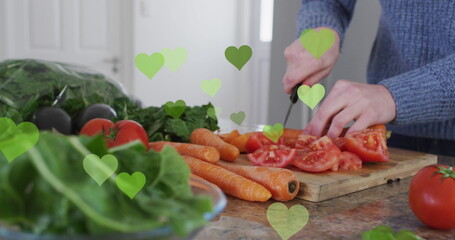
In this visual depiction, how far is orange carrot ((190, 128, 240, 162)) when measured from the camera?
1.26 metres

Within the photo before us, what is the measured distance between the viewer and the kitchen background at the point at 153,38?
4086mm

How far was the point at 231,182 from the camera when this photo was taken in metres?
1.02

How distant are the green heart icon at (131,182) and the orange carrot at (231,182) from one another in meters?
0.54

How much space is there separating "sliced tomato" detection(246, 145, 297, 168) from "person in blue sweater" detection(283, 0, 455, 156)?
0.21 metres

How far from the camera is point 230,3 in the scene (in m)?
4.93

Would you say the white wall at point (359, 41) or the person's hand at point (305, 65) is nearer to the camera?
the person's hand at point (305, 65)

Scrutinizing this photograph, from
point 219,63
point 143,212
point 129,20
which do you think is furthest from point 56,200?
point 219,63

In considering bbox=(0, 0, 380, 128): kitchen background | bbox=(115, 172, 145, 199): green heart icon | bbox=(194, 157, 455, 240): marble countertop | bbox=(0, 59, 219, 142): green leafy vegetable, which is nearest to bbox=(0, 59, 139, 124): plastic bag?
bbox=(0, 59, 219, 142): green leafy vegetable

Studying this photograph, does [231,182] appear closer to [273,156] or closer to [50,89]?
[273,156]

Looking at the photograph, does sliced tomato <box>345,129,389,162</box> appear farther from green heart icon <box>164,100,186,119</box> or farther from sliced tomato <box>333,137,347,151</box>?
green heart icon <box>164,100,186,119</box>

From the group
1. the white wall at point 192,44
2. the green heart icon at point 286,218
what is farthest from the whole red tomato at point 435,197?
the white wall at point 192,44

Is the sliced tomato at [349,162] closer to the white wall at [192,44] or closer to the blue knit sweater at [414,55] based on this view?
the blue knit sweater at [414,55]

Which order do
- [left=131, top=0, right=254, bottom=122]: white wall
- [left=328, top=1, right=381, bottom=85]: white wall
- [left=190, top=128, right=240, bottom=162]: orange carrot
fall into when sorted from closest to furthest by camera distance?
[left=190, top=128, right=240, bottom=162]: orange carrot < [left=328, top=1, right=381, bottom=85]: white wall < [left=131, top=0, right=254, bottom=122]: white wall

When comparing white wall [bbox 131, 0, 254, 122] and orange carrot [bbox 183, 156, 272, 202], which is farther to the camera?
white wall [bbox 131, 0, 254, 122]
